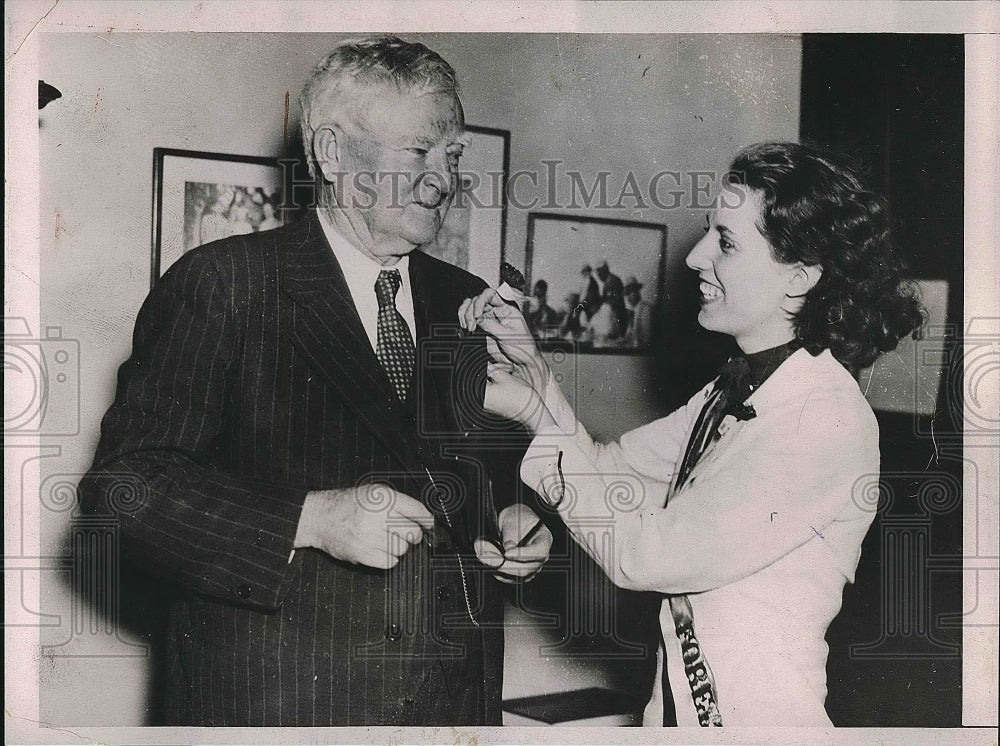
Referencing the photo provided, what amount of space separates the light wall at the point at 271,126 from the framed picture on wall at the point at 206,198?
3cm

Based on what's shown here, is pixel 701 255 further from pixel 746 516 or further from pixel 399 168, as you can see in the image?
pixel 399 168

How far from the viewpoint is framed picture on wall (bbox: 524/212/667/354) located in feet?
5.95

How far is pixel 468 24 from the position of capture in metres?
1.85

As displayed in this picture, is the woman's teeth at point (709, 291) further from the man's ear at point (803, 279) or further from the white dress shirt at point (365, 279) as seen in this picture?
the white dress shirt at point (365, 279)

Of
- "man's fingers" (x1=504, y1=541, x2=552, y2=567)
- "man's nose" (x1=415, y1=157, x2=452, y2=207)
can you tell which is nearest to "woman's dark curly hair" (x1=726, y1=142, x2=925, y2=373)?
"man's nose" (x1=415, y1=157, x2=452, y2=207)

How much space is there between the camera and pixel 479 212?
181cm

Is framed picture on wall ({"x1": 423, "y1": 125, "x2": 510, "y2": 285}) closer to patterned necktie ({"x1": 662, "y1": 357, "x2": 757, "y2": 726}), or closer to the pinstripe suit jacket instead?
the pinstripe suit jacket

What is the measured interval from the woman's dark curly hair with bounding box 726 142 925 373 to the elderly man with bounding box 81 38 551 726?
64cm

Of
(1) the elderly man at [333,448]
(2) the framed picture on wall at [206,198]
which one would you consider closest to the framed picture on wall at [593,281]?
(1) the elderly man at [333,448]

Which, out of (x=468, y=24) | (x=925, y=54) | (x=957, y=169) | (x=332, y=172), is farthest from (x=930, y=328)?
(x=332, y=172)

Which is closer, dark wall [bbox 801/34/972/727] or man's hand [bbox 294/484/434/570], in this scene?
man's hand [bbox 294/484/434/570]

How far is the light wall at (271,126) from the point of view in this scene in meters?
1.82

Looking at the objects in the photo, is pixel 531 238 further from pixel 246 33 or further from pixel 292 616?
pixel 292 616

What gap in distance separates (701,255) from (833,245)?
0.27 meters
